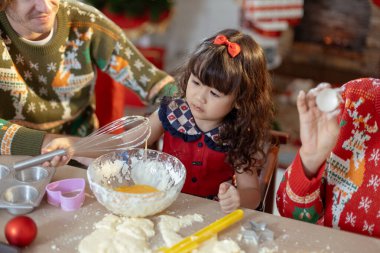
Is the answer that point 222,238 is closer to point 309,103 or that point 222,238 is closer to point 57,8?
point 309,103

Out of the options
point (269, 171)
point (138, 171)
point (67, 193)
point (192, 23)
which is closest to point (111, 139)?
point (138, 171)

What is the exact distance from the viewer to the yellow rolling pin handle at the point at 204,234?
101 cm

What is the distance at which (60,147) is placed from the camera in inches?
54.4

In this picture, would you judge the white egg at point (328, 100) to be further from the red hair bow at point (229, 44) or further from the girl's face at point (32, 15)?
the girl's face at point (32, 15)

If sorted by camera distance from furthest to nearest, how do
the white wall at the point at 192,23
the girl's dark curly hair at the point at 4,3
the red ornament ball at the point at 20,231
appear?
the white wall at the point at 192,23
the girl's dark curly hair at the point at 4,3
the red ornament ball at the point at 20,231

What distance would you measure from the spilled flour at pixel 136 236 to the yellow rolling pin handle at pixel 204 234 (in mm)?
13

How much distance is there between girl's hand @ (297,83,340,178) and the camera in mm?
1158

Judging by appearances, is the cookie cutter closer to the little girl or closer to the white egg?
the little girl

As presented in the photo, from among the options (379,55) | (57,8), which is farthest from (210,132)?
(379,55)

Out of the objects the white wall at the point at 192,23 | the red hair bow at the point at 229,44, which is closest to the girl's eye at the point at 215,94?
the red hair bow at the point at 229,44

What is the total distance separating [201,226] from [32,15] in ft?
2.75

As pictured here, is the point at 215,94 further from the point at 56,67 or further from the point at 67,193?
the point at 56,67

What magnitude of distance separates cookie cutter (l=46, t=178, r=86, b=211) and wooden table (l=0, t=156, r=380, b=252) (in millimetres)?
14

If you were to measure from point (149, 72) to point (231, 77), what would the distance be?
0.51m
